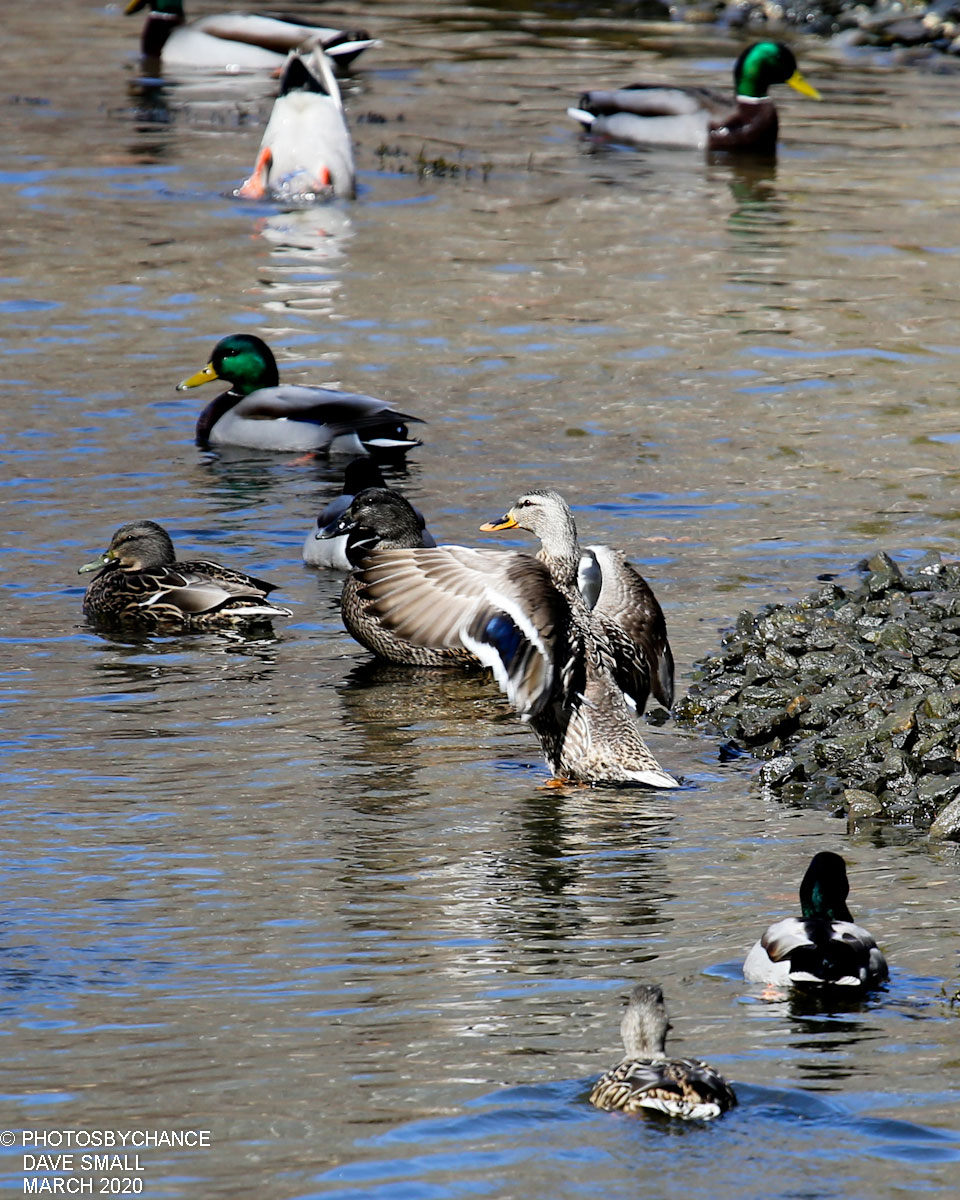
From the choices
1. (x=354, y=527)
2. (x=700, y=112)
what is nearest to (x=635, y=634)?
(x=354, y=527)

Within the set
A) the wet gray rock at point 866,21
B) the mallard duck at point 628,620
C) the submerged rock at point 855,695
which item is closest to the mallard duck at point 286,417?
the submerged rock at point 855,695


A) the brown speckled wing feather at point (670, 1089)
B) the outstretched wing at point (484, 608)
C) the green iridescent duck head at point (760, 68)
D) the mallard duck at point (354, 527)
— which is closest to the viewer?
the brown speckled wing feather at point (670, 1089)

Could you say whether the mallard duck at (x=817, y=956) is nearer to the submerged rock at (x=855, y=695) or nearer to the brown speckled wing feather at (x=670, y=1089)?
the brown speckled wing feather at (x=670, y=1089)

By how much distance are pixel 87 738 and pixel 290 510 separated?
4.56m

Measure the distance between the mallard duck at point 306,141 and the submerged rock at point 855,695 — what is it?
484 inches

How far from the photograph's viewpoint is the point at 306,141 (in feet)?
70.7

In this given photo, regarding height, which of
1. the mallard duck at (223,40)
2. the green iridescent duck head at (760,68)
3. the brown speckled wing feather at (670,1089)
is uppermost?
the mallard duck at (223,40)

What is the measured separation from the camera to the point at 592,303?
18891mm

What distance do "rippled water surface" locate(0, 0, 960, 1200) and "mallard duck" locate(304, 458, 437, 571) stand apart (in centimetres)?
30

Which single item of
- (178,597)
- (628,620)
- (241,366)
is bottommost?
(178,597)

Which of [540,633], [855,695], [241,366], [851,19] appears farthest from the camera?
[851,19]

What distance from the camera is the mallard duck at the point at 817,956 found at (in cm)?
624

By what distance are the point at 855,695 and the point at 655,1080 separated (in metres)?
4.03

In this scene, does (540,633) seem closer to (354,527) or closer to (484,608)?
(484,608)
